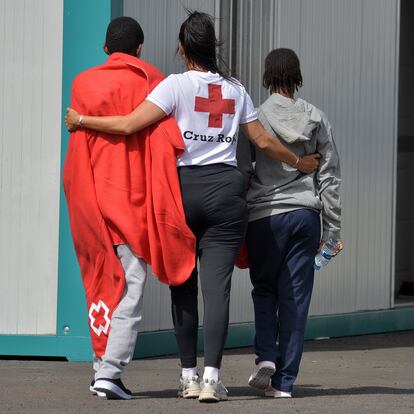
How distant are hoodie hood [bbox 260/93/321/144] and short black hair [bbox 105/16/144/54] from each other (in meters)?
0.69

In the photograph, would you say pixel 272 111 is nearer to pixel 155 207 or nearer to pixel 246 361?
pixel 155 207

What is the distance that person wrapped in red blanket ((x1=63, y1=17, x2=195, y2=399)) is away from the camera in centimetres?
622

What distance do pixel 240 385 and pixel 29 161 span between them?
Answer: 193 centimetres

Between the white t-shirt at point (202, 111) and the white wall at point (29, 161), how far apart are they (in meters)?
1.94

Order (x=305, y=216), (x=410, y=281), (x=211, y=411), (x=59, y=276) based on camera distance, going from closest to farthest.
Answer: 1. (x=211, y=411)
2. (x=305, y=216)
3. (x=59, y=276)
4. (x=410, y=281)

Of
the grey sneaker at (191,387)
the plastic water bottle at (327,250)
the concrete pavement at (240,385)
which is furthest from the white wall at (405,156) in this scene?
the grey sneaker at (191,387)

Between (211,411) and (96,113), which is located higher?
(96,113)

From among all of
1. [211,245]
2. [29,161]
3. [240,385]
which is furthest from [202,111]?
[29,161]

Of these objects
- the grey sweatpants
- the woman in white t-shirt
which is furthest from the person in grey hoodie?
the grey sweatpants

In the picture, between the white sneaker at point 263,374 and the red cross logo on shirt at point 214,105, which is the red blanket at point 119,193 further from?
the white sneaker at point 263,374

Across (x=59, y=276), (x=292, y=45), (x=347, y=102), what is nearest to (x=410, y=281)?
(x=347, y=102)

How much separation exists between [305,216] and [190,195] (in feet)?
2.03

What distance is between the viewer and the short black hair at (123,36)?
6469mm

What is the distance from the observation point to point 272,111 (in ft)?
21.7
